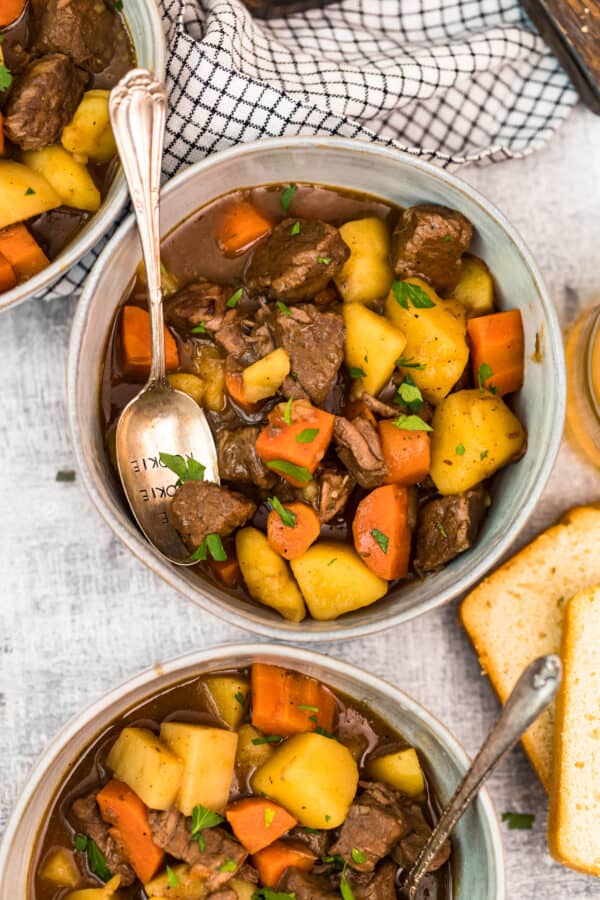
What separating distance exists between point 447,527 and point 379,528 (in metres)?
0.18

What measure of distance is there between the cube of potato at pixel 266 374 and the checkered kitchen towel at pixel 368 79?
698mm

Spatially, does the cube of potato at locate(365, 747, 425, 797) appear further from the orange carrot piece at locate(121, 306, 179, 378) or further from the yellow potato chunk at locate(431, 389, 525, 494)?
the orange carrot piece at locate(121, 306, 179, 378)

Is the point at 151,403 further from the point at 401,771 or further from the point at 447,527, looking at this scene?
the point at 401,771

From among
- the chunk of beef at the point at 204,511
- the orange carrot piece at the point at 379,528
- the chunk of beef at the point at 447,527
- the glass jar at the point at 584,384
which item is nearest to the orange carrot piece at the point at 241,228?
the chunk of beef at the point at 204,511

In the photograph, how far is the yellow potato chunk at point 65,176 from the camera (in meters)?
2.55

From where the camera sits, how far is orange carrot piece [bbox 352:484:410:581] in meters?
2.53

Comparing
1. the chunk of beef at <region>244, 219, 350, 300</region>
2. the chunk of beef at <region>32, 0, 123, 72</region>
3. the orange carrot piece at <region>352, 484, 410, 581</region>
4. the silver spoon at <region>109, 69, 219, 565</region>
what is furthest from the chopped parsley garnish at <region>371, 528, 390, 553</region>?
the chunk of beef at <region>32, 0, 123, 72</region>

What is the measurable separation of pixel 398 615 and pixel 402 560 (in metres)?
0.23

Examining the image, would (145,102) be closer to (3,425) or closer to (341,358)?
(341,358)

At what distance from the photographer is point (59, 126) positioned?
252cm

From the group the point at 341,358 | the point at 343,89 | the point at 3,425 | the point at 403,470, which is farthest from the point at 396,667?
the point at 343,89

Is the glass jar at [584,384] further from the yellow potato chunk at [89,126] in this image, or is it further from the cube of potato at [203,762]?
the yellow potato chunk at [89,126]

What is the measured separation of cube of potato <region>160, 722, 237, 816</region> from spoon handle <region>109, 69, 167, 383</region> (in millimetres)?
1169

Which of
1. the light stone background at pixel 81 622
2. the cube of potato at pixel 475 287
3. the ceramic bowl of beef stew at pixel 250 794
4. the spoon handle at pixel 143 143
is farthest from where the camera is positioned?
the light stone background at pixel 81 622
